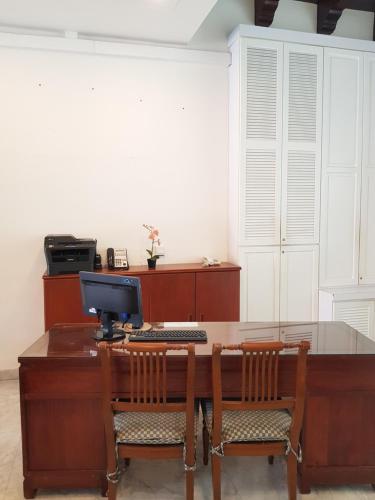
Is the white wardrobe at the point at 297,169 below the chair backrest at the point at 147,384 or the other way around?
the other way around

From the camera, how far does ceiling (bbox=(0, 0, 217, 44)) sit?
3227mm

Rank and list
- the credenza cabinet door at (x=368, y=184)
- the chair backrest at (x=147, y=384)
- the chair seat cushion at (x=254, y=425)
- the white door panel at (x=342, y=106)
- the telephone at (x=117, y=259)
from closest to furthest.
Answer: the chair backrest at (x=147, y=384), the chair seat cushion at (x=254, y=425), the telephone at (x=117, y=259), the white door panel at (x=342, y=106), the credenza cabinet door at (x=368, y=184)

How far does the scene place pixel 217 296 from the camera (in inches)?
154

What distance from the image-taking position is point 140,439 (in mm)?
2084

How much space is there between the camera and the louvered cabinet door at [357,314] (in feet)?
13.7

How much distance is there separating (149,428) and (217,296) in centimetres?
192

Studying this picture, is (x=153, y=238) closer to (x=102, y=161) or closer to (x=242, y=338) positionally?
(x=102, y=161)

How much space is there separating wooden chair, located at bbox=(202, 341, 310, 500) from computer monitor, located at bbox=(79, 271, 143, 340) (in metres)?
0.59

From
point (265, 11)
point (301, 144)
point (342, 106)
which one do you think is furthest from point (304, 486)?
point (265, 11)

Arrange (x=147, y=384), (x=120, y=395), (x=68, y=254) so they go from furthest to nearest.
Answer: (x=68, y=254) < (x=120, y=395) < (x=147, y=384)

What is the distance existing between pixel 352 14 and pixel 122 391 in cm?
443

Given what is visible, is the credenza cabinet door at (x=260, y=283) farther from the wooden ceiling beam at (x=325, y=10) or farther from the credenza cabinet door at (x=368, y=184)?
the wooden ceiling beam at (x=325, y=10)

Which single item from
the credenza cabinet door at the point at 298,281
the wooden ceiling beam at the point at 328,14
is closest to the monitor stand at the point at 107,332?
the credenza cabinet door at the point at 298,281

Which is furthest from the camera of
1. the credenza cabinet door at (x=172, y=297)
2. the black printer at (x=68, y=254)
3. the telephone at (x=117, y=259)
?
the telephone at (x=117, y=259)
